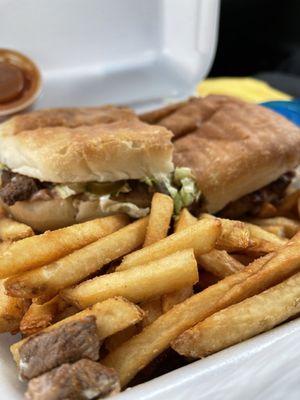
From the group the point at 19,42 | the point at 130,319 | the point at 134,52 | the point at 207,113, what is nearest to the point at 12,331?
the point at 130,319

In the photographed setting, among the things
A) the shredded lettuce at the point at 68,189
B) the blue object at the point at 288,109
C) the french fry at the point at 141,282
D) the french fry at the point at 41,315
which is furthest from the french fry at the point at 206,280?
the blue object at the point at 288,109

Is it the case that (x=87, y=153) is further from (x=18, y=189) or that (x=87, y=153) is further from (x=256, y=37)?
(x=256, y=37)

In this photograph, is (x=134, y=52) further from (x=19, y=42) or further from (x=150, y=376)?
(x=150, y=376)

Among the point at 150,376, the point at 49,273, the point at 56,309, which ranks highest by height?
the point at 49,273

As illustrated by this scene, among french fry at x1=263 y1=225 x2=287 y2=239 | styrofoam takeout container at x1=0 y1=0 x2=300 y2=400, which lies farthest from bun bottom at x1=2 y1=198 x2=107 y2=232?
styrofoam takeout container at x1=0 y1=0 x2=300 y2=400

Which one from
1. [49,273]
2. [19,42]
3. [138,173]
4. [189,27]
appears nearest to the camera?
[49,273]

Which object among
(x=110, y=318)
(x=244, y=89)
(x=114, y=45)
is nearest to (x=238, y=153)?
(x=110, y=318)

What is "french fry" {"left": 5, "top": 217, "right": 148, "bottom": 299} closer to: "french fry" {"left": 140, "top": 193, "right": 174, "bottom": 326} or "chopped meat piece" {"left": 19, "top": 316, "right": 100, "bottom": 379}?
"french fry" {"left": 140, "top": 193, "right": 174, "bottom": 326}
